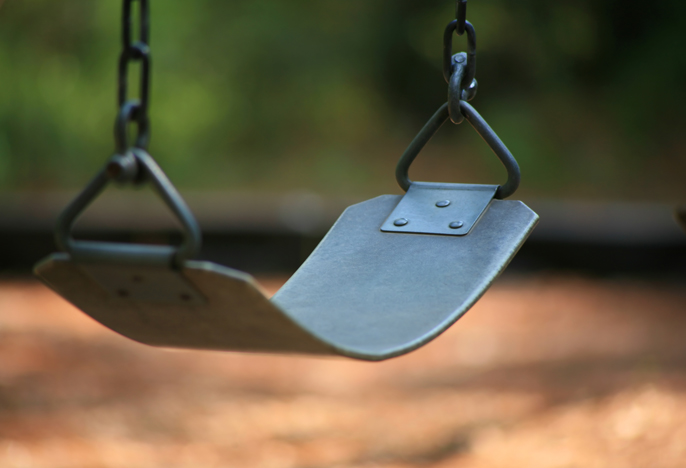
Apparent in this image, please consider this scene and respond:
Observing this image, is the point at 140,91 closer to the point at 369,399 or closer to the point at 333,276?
the point at 333,276

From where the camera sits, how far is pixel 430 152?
657cm

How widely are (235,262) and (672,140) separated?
13.6 ft

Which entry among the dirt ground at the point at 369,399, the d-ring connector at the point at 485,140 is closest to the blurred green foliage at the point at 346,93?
the dirt ground at the point at 369,399

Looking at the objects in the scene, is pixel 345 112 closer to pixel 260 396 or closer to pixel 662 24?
pixel 662 24

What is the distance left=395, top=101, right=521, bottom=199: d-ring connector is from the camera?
0.75 metres

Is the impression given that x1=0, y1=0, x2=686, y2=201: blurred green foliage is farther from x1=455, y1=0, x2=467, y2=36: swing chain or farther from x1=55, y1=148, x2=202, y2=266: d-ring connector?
x1=55, y1=148, x2=202, y2=266: d-ring connector

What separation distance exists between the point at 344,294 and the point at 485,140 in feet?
0.68

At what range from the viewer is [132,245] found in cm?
46

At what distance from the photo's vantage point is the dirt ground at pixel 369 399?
5.24ft

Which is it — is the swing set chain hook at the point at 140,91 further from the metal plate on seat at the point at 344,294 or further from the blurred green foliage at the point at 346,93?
the blurred green foliage at the point at 346,93

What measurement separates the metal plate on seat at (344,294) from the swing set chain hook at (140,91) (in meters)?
0.09

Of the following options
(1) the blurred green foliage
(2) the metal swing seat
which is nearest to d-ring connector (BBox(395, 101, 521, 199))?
(2) the metal swing seat

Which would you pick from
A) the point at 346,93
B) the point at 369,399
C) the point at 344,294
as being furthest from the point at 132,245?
the point at 346,93

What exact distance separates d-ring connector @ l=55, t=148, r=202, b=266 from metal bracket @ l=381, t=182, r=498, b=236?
0.39m
